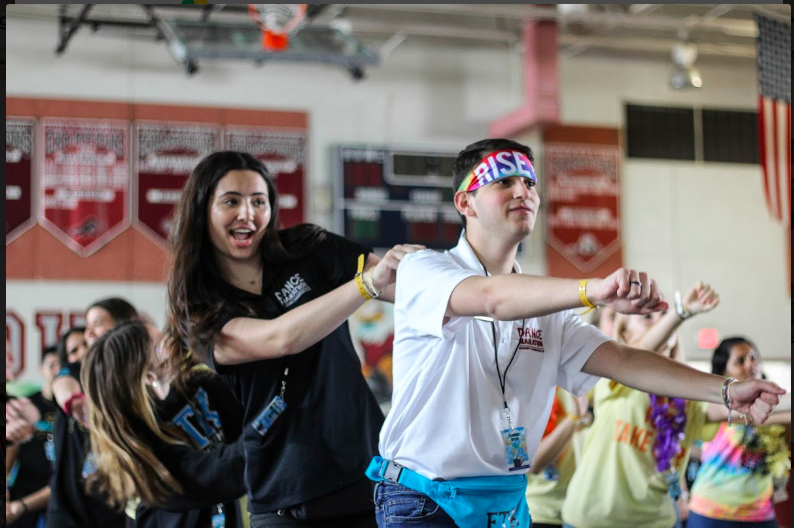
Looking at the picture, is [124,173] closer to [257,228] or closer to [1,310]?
[257,228]

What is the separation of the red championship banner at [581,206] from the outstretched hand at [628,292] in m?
10.1

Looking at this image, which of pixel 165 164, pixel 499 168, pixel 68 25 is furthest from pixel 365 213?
pixel 499 168

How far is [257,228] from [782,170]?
659cm

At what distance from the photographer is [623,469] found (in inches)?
177

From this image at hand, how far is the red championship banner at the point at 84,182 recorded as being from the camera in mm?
10617

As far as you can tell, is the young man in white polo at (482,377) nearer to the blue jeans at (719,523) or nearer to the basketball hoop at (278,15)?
the blue jeans at (719,523)

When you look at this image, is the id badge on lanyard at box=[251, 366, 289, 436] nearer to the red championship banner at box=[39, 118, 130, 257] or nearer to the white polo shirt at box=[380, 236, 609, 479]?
the white polo shirt at box=[380, 236, 609, 479]

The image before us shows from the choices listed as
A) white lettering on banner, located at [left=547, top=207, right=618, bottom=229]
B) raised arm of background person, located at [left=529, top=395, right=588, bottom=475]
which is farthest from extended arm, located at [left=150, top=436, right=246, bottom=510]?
white lettering on banner, located at [left=547, top=207, right=618, bottom=229]

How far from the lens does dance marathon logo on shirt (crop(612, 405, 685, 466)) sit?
4.50 m

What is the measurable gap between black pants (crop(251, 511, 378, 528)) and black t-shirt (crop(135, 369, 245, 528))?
45cm

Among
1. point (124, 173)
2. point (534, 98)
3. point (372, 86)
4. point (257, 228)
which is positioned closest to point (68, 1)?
point (124, 173)

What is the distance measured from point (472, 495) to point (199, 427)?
1523mm

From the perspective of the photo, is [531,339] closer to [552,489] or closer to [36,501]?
[552,489]

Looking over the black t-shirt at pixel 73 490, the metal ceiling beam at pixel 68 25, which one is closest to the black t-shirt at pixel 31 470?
the black t-shirt at pixel 73 490
